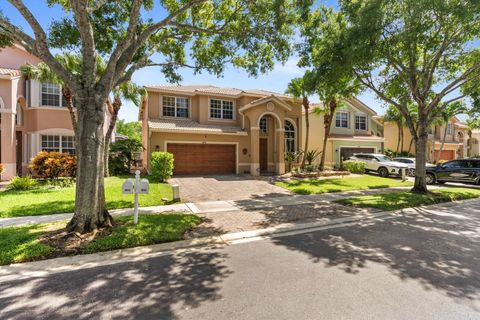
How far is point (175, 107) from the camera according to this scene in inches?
776

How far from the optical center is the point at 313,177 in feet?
60.7

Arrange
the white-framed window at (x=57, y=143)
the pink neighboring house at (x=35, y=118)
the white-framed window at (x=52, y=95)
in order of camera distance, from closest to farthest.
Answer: the pink neighboring house at (x=35, y=118) → the white-framed window at (x=52, y=95) → the white-framed window at (x=57, y=143)

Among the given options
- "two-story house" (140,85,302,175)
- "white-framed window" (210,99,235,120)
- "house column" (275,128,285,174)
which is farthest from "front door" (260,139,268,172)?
"white-framed window" (210,99,235,120)

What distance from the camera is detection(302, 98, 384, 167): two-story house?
2536 centimetres

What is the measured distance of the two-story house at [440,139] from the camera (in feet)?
113

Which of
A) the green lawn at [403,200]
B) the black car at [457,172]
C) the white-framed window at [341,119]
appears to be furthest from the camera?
the white-framed window at [341,119]

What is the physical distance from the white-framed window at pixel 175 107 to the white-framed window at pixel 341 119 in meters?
15.8

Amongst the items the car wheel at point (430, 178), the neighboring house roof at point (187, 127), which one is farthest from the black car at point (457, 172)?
the neighboring house roof at point (187, 127)

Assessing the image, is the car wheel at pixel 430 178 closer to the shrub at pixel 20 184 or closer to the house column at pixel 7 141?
the shrub at pixel 20 184

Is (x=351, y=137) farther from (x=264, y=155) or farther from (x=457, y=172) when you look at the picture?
(x=264, y=155)

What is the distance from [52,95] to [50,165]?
6.33 metres

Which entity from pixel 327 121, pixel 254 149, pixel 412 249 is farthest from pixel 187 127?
pixel 412 249

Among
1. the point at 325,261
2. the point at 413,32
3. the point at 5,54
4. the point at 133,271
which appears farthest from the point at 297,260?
the point at 5,54

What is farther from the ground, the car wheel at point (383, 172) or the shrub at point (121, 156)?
the shrub at point (121, 156)
